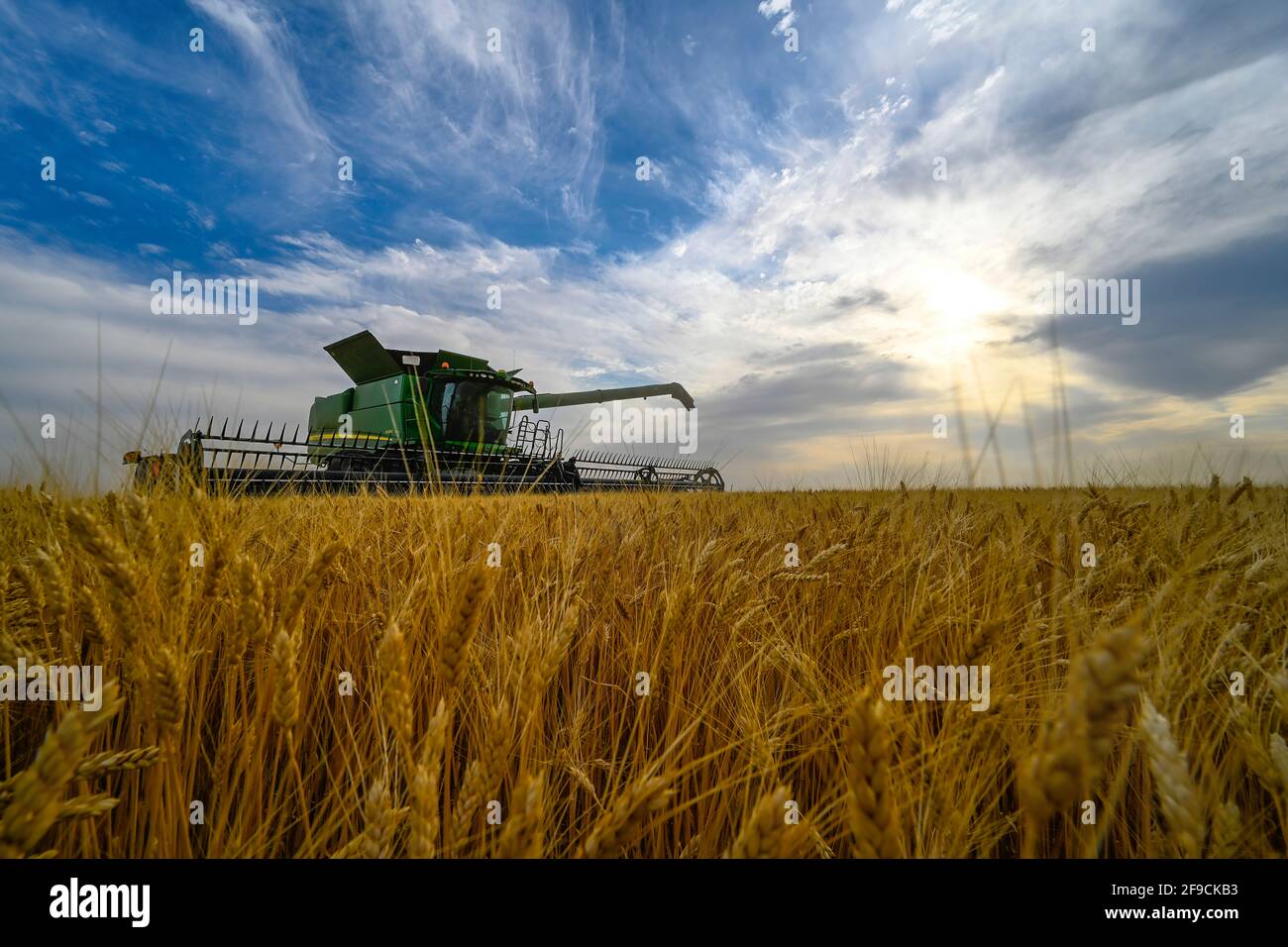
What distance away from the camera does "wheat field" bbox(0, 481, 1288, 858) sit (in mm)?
519

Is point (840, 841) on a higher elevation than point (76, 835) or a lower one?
lower

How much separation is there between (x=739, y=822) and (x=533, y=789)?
2.30 feet

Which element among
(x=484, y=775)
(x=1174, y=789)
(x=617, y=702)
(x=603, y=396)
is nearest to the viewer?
(x=1174, y=789)

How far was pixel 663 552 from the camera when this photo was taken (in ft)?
7.55

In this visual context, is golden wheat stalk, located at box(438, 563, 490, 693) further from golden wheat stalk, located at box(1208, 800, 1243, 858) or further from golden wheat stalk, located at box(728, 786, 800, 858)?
golden wheat stalk, located at box(1208, 800, 1243, 858)

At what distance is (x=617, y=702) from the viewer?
1373 millimetres

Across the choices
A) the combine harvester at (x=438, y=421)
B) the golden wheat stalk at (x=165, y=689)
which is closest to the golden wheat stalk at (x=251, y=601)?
the golden wheat stalk at (x=165, y=689)

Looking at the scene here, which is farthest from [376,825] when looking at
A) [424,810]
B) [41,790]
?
[41,790]

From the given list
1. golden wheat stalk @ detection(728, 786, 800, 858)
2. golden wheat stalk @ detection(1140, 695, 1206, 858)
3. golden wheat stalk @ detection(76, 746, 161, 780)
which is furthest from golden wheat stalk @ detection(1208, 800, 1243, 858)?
golden wheat stalk @ detection(76, 746, 161, 780)

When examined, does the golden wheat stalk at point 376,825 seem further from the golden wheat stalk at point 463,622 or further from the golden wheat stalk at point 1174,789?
the golden wheat stalk at point 1174,789

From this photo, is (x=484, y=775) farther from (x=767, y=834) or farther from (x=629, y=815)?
(x=767, y=834)
